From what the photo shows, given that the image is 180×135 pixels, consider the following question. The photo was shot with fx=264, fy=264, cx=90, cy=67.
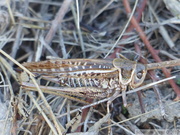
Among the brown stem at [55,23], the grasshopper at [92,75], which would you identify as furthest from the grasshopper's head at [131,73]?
the brown stem at [55,23]

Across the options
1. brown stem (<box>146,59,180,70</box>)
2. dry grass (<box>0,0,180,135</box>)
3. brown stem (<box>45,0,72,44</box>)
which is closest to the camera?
brown stem (<box>146,59,180,70</box>)

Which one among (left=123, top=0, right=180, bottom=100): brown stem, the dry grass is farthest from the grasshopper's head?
(left=123, top=0, right=180, bottom=100): brown stem

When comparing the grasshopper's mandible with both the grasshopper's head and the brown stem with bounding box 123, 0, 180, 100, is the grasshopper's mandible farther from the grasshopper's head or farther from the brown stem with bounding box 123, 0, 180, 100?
the brown stem with bounding box 123, 0, 180, 100

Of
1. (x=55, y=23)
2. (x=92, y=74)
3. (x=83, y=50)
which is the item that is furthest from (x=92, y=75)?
(x=55, y=23)

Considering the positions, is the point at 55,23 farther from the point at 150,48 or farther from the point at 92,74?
the point at 150,48

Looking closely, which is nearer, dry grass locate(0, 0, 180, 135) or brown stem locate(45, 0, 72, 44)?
dry grass locate(0, 0, 180, 135)

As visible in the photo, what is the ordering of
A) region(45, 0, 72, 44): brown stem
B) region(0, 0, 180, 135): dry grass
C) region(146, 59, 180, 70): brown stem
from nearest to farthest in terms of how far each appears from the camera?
region(146, 59, 180, 70): brown stem < region(0, 0, 180, 135): dry grass < region(45, 0, 72, 44): brown stem

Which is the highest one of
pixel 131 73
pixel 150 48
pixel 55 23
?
pixel 55 23

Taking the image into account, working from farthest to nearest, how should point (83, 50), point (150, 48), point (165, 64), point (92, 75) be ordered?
point (83, 50)
point (150, 48)
point (92, 75)
point (165, 64)

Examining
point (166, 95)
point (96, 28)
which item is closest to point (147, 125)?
point (166, 95)
